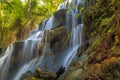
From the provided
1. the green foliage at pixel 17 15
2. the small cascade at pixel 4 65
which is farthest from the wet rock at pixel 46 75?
the green foliage at pixel 17 15

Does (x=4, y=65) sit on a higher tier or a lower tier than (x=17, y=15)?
lower

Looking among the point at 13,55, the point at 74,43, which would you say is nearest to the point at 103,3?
the point at 74,43

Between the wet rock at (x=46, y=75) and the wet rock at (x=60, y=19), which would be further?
the wet rock at (x=60, y=19)

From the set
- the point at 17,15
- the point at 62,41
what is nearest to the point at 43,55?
the point at 62,41

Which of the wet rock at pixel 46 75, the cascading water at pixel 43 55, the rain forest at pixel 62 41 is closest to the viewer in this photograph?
the rain forest at pixel 62 41

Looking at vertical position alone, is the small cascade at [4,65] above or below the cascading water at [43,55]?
below

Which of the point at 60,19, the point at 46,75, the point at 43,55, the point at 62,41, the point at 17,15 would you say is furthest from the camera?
the point at 17,15

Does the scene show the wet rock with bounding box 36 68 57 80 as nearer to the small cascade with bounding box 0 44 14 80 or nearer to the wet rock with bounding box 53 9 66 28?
the small cascade with bounding box 0 44 14 80

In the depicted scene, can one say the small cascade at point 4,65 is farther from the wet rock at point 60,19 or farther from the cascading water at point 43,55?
the wet rock at point 60,19

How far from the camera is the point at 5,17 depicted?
25.8 meters

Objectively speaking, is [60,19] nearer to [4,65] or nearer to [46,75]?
[4,65]

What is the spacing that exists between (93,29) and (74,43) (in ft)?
7.99

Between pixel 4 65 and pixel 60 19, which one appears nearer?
pixel 4 65

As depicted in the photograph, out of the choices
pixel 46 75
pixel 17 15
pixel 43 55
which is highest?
pixel 17 15
